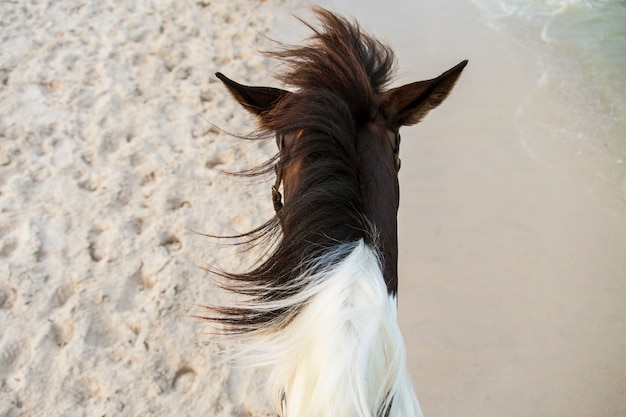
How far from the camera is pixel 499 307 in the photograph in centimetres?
295

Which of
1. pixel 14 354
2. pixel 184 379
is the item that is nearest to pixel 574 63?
pixel 184 379

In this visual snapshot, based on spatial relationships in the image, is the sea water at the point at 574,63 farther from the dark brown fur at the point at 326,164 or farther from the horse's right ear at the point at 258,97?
the horse's right ear at the point at 258,97

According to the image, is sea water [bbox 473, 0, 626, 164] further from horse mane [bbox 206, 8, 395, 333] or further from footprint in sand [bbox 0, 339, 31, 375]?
footprint in sand [bbox 0, 339, 31, 375]

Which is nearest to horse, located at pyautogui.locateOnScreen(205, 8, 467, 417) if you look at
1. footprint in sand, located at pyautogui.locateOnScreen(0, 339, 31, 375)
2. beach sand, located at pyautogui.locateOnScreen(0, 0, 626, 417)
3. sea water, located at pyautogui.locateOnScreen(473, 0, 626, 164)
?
beach sand, located at pyautogui.locateOnScreen(0, 0, 626, 417)

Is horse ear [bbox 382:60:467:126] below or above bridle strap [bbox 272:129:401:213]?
above

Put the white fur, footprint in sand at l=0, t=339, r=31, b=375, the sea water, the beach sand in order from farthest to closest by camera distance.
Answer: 1. the sea water
2. the beach sand
3. footprint in sand at l=0, t=339, r=31, b=375
4. the white fur

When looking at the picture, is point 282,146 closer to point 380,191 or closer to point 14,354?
point 380,191

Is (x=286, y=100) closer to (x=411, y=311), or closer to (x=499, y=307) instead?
(x=411, y=311)

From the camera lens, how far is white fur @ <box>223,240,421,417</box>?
0.94m

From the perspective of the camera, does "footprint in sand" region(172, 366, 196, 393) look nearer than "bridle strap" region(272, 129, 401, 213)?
No

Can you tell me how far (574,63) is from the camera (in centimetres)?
472

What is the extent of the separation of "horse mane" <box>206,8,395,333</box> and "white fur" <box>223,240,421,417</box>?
0.07ft

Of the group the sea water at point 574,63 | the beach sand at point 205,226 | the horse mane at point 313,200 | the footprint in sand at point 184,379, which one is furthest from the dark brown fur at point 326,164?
the sea water at point 574,63

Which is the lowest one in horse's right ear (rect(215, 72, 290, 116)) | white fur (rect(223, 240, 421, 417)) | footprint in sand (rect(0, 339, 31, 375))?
footprint in sand (rect(0, 339, 31, 375))
